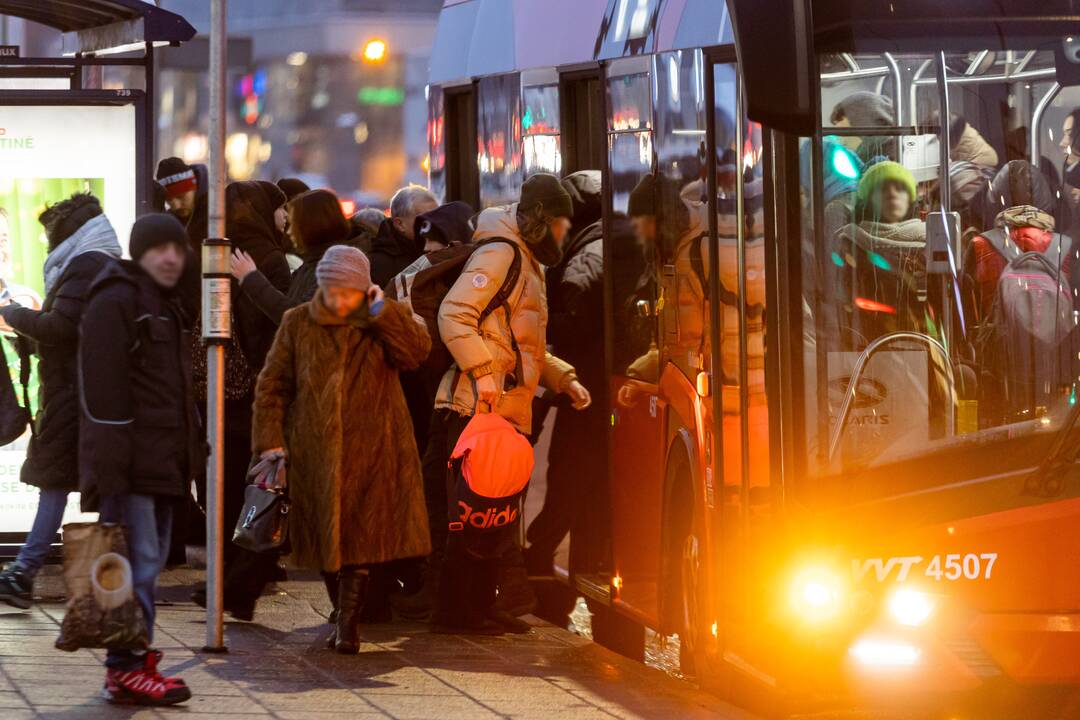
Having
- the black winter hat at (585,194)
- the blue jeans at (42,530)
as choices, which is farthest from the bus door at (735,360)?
the blue jeans at (42,530)

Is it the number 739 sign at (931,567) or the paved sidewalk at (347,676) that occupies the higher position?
the number 739 sign at (931,567)

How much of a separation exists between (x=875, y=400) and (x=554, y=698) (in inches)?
64.7

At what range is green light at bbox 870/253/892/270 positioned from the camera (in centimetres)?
636

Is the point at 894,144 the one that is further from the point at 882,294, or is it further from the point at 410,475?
the point at 410,475

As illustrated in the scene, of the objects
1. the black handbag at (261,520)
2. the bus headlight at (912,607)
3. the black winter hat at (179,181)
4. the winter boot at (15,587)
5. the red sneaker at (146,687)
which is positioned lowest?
the red sneaker at (146,687)

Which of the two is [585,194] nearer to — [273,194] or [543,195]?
[543,195]

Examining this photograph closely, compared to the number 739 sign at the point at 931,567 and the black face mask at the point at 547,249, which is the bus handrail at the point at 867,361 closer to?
the number 739 sign at the point at 931,567

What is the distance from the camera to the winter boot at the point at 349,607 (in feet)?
26.5

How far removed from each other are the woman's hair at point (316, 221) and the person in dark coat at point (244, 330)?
0.35 meters

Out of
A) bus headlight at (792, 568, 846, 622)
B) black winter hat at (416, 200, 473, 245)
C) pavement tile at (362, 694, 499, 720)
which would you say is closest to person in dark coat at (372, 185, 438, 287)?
black winter hat at (416, 200, 473, 245)

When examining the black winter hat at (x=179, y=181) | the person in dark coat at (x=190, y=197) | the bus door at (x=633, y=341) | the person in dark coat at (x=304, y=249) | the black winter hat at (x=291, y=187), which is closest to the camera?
the bus door at (x=633, y=341)

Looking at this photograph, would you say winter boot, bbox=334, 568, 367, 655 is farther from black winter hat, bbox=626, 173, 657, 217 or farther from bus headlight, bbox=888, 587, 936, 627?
bus headlight, bbox=888, 587, 936, 627

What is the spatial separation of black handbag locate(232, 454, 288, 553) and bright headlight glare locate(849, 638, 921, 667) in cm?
249

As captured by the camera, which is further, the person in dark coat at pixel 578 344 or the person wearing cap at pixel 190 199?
the person wearing cap at pixel 190 199
